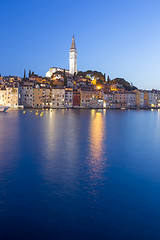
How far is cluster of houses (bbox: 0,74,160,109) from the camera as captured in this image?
96.6 m

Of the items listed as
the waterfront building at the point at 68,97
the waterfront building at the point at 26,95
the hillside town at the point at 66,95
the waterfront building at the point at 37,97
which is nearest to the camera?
the hillside town at the point at 66,95

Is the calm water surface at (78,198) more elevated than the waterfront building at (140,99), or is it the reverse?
the waterfront building at (140,99)

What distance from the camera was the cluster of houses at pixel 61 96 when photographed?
317ft

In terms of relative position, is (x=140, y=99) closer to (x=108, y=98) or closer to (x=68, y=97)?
(x=108, y=98)

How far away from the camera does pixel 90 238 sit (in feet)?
20.2

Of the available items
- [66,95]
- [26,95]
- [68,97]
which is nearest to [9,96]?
[26,95]

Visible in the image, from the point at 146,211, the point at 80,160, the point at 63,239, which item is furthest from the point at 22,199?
A: the point at 80,160

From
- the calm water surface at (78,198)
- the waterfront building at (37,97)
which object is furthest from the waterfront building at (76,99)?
the calm water surface at (78,198)

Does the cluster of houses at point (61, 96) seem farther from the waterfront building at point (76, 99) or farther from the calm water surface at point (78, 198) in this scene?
the calm water surface at point (78, 198)

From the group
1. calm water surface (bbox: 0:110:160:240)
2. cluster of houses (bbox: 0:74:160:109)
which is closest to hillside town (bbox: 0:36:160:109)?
cluster of houses (bbox: 0:74:160:109)

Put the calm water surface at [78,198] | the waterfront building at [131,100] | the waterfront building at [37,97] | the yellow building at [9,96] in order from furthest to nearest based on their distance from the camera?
the waterfront building at [131,100]
the waterfront building at [37,97]
the yellow building at [9,96]
the calm water surface at [78,198]

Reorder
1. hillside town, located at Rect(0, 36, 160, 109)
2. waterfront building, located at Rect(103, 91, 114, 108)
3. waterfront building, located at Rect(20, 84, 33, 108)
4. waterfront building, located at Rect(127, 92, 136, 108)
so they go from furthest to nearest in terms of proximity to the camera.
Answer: waterfront building, located at Rect(127, 92, 136, 108) < waterfront building, located at Rect(103, 91, 114, 108) < waterfront building, located at Rect(20, 84, 33, 108) < hillside town, located at Rect(0, 36, 160, 109)

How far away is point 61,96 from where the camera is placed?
107500 mm

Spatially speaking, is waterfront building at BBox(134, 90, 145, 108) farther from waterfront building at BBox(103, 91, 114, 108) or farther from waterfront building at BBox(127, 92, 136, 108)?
waterfront building at BBox(103, 91, 114, 108)
